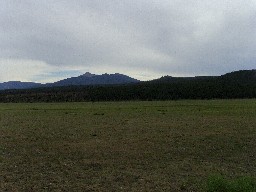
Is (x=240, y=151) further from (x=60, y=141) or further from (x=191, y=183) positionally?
(x=60, y=141)

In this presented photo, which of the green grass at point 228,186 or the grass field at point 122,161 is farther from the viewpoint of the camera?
the grass field at point 122,161

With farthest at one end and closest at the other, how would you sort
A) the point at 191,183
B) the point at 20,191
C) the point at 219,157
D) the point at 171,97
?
the point at 171,97, the point at 219,157, the point at 191,183, the point at 20,191

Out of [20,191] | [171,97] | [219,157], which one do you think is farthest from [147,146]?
[171,97]

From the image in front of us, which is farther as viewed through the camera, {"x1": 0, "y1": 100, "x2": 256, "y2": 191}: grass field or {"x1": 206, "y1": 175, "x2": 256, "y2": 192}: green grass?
{"x1": 0, "y1": 100, "x2": 256, "y2": 191}: grass field

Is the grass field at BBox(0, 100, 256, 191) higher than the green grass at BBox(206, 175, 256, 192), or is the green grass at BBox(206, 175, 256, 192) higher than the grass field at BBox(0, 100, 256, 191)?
the green grass at BBox(206, 175, 256, 192)

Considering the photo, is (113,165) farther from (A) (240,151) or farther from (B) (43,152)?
(A) (240,151)

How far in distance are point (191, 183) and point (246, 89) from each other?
539ft

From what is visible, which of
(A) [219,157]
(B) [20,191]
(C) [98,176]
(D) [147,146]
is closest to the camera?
(B) [20,191]

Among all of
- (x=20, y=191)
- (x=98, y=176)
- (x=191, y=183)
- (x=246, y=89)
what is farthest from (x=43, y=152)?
(x=246, y=89)

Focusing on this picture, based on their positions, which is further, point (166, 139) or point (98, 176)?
point (166, 139)

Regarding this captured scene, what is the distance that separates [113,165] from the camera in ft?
53.9

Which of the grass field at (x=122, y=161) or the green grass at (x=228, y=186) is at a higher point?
the green grass at (x=228, y=186)

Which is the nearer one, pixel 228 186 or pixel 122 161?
pixel 228 186

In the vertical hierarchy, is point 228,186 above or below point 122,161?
above
